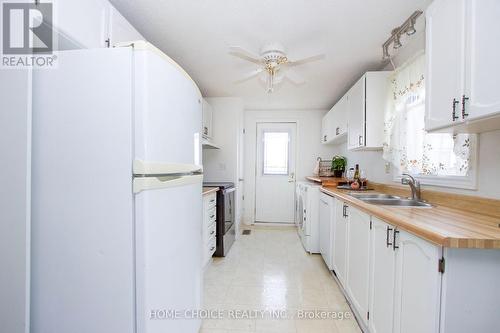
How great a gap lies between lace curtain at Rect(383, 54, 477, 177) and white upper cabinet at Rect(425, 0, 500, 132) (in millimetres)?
346

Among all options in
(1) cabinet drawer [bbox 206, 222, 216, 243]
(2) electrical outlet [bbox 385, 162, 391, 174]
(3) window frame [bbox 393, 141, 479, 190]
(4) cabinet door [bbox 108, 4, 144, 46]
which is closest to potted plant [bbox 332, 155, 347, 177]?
(2) electrical outlet [bbox 385, 162, 391, 174]

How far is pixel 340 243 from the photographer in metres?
2.08

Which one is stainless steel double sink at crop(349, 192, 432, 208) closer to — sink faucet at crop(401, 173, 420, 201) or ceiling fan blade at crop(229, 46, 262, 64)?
sink faucet at crop(401, 173, 420, 201)

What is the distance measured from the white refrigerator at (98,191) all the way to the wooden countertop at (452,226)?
112 centimetres

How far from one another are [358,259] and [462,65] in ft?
4.30

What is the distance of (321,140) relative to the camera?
4.34 m

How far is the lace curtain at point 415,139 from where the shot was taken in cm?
150

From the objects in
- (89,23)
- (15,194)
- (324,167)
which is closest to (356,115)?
(324,167)

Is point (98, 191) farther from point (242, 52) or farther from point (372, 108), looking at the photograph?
point (372, 108)

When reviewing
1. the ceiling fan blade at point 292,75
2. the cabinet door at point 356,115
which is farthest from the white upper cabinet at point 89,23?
the cabinet door at point 356,115

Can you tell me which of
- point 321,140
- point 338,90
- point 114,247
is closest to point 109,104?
point 114,247

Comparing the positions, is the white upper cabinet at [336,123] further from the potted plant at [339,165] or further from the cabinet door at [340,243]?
the cabinet door at [340,243]

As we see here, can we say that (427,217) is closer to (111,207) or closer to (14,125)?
(111,207)

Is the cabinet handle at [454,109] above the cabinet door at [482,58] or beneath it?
beneath
